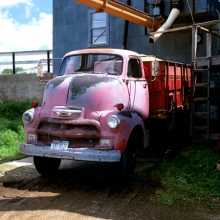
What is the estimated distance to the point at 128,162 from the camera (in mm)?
6734

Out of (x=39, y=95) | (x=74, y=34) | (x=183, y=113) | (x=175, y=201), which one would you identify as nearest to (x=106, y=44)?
(x=74, y=34)

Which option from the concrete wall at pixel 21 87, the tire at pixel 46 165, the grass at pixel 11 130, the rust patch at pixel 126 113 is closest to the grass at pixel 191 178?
the rust patch at pixel 126 113

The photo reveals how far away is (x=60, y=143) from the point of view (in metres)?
6.48

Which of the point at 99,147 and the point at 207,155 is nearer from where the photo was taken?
the point at 99,147

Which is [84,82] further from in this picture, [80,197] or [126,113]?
[80,197]

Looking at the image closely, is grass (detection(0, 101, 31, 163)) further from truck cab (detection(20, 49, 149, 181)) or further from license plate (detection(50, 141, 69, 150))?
license plate (detection(50, 141, 69, 150))

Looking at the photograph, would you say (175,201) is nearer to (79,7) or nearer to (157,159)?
(157,159)

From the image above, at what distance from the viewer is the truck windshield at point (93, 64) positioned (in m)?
7.41

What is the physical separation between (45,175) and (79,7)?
9.91m

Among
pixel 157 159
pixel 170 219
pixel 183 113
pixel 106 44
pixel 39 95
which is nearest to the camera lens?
pixel 170 219

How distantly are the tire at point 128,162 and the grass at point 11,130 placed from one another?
3.59m

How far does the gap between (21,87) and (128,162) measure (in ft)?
36.9

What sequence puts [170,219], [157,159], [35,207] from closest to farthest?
[170,219] < [35,207] < [157,159]

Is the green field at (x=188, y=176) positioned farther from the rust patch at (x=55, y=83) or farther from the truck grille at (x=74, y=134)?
the rust patch at (x=55, y=83)
